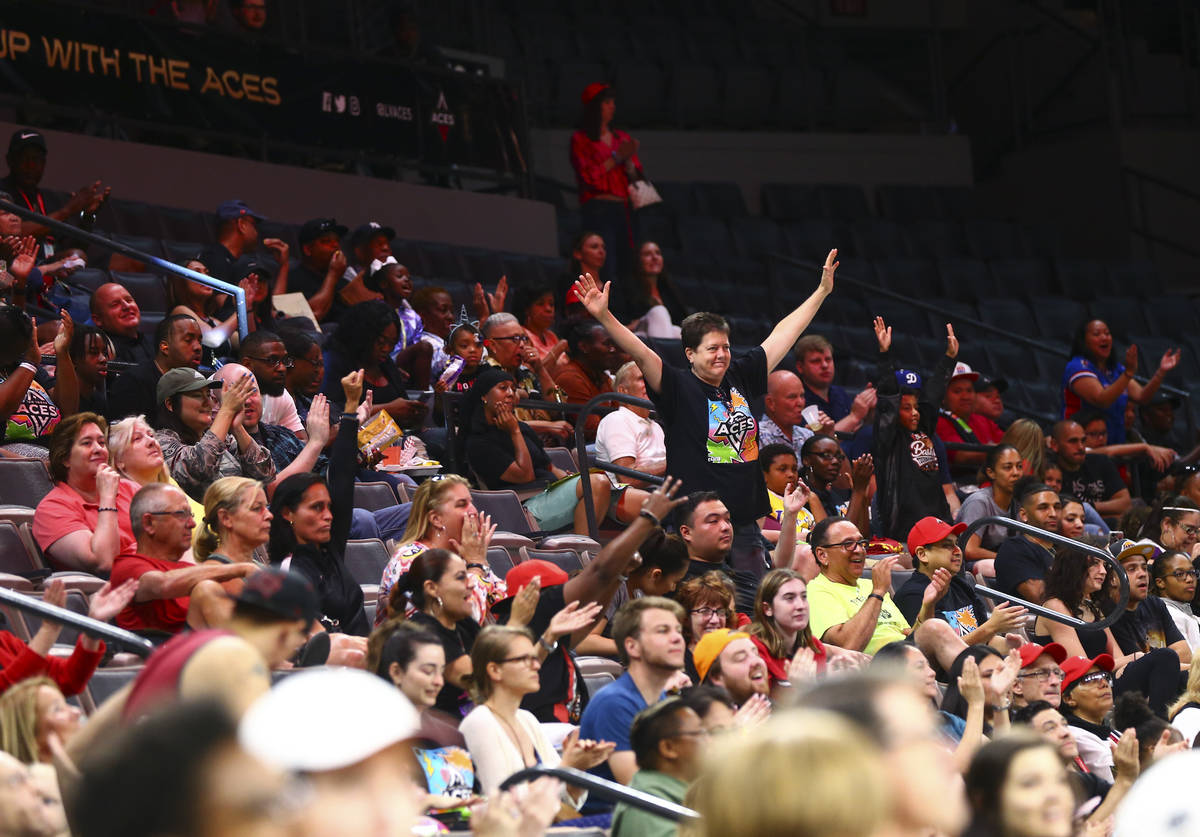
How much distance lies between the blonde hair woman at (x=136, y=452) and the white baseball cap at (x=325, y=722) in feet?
11.8

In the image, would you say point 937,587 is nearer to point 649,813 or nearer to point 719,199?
point 649,813

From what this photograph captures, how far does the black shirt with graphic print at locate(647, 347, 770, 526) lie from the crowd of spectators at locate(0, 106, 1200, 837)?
0.5 inches

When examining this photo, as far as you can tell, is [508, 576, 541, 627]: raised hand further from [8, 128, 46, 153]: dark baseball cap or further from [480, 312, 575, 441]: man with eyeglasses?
[8, 128, 46, 153]: dark baseball cap

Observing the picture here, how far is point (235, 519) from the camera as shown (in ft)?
15.0

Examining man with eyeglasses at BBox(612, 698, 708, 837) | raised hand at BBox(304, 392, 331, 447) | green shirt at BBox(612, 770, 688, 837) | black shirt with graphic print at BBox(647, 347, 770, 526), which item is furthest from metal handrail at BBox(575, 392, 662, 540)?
green shirt at BBox(612, 770, 688, 837)

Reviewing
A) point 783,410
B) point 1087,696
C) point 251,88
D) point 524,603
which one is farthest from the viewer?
point 251,88

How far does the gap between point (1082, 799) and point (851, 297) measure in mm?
7652

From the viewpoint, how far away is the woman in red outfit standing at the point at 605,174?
9.83 meters

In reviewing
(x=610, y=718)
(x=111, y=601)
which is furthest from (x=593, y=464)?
(x=111, y=601)

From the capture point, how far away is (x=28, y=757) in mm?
3135

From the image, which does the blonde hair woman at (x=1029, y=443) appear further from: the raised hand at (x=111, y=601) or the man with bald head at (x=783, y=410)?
the raised hand at (x=111, y=601)

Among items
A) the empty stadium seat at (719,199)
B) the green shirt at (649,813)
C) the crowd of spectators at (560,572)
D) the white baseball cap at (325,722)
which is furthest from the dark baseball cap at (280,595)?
the empty stadium seat at (719,199)

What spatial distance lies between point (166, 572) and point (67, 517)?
0.68 metres

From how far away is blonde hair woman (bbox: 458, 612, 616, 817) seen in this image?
4.00 metres
